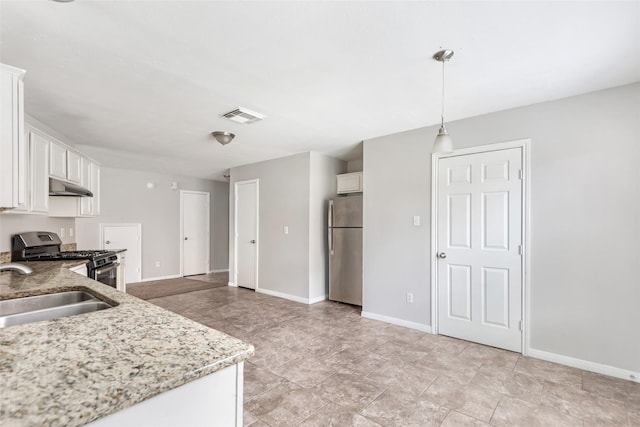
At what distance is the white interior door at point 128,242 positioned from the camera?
576 cm

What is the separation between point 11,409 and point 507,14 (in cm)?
243

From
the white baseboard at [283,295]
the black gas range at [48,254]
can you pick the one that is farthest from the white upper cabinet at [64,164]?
the white baseboard at [283,295]

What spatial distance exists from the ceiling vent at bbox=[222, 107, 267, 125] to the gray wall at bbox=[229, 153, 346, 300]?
1.58 m

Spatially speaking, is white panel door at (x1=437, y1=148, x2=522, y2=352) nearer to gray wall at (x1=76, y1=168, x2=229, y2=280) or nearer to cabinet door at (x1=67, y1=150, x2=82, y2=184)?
cabinet door at (x1=67, y1=150, x2=82, y2=184)

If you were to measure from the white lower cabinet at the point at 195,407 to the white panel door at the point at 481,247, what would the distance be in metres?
2.95

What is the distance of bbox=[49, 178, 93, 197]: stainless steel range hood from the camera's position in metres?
3.01

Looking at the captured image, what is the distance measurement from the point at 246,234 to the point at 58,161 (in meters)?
3.07

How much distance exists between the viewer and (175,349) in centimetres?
83

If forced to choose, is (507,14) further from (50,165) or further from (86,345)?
(50,165)

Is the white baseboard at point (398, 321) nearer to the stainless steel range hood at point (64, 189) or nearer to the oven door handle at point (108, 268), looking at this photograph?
the oven door handle at point (108, 268)

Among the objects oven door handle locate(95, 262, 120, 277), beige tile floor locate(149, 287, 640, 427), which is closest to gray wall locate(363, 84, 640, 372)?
beige tile floor locate(149, 287, 640, 427)

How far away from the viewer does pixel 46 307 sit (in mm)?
1689

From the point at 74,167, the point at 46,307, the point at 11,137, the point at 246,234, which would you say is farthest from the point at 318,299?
the point at 11,137

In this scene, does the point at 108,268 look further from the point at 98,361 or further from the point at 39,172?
the point at 98,361
